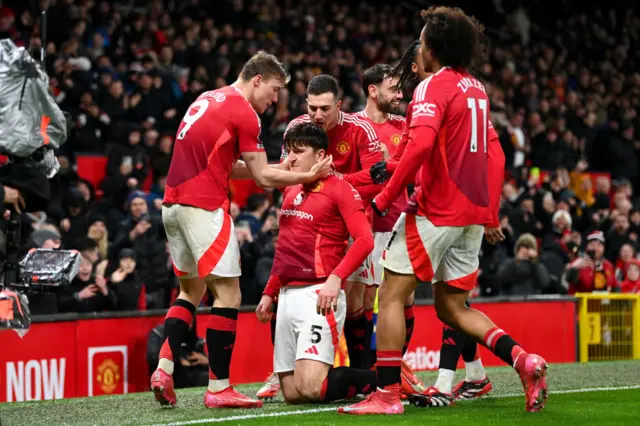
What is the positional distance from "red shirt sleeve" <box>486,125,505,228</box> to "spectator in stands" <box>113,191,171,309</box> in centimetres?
565

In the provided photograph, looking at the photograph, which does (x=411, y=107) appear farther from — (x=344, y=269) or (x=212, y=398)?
(x=212, y=398)

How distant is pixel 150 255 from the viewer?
12062 mm

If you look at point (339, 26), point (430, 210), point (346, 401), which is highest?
point (339, 26)

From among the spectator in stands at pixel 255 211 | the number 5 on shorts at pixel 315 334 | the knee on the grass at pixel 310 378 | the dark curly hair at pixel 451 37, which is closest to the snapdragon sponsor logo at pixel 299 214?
the number 5 on shorts at pixel 315 334

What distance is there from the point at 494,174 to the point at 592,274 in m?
8.63

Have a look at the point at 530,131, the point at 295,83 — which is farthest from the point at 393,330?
the point at 530,131

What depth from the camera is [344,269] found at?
676 cm

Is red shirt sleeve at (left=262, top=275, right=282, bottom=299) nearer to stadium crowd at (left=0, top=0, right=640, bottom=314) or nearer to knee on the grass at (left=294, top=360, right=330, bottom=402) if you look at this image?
knee on the grass at (left=294, top=360, right=330, bottom=402)

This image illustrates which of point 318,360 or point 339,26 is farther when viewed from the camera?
point 339,26

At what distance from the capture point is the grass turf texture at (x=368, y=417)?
6.14m

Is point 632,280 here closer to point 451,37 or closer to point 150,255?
point 150,255

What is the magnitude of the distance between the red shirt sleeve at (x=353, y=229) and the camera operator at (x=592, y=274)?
8.40 metres

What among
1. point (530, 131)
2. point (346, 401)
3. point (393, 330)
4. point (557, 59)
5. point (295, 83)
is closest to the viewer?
point (393, 330)

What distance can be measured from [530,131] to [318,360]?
1523 cm
